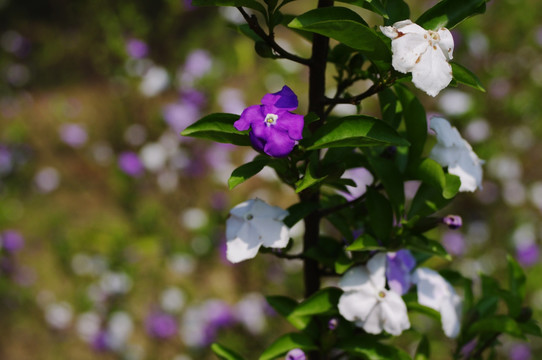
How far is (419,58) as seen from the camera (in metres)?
0.85

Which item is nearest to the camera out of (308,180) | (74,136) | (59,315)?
(308,180)

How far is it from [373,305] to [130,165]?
2.67m

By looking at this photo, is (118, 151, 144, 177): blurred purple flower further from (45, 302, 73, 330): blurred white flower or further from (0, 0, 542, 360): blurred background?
(45, 302, 73, 330): blurred white flower

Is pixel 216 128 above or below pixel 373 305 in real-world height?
above

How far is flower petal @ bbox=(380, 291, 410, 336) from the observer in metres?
1.07

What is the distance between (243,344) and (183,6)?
2.73 meters

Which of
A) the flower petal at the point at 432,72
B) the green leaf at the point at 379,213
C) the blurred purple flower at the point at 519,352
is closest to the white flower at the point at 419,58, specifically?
the flower petal at the point at 432,72

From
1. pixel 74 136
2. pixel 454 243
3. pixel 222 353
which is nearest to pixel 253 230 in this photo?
pixel 222 353

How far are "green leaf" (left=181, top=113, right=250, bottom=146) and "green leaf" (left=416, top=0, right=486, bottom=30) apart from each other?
0.42 m

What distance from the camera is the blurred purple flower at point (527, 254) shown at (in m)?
3.22

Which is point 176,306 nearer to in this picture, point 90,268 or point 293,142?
point 90,268

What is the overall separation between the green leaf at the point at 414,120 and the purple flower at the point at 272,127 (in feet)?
1.06

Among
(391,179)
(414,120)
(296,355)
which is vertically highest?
(414,120)

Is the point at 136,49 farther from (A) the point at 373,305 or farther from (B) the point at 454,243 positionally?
(A) the point at 373,305
